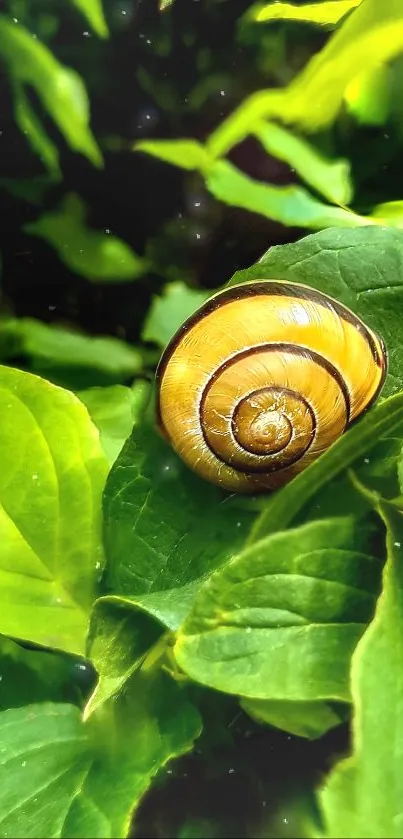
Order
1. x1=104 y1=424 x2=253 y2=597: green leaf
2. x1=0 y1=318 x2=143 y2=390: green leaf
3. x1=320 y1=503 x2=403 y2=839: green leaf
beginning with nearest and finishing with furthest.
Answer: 1. x1=320 y1=503 x2=403 y2=839: green leaf
2. x1=104 y1=424 x2=253 y2=597: green leaf
3. x1=0 y1=318 x2=143 y2=390: green leaf

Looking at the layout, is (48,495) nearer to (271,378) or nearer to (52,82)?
(271,378)

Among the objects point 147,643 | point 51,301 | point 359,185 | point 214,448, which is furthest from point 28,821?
point 359,185

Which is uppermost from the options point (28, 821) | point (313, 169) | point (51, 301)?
point (313, 169)

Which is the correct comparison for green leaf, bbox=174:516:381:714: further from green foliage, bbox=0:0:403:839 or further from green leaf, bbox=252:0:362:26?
green leaf, bbox=252:0:362:26

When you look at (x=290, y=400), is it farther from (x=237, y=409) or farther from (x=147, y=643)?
(x=147, y=643)

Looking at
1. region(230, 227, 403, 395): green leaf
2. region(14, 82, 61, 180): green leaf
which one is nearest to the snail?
region(230, 227, 403, 395): green leaf

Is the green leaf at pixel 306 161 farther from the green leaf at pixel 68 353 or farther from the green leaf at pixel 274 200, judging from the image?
the green leaf at pixel 68 353
